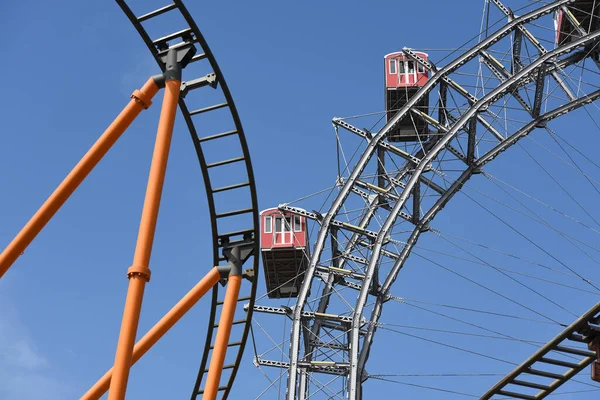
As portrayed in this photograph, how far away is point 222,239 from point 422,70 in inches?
684

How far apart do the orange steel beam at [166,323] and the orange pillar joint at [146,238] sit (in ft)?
6.53

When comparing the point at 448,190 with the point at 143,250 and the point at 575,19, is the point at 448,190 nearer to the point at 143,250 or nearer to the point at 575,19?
the point at 575,19

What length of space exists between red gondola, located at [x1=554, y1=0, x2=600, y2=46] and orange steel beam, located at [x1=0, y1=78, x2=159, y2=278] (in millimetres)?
17960

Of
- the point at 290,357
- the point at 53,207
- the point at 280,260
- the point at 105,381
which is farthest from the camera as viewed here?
the point at 280,260

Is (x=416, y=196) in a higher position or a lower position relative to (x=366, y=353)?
higher

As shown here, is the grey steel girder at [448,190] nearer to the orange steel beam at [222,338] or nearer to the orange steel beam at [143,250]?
the orange steel beam at [222,338]

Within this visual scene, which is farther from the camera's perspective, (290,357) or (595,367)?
(290,357)

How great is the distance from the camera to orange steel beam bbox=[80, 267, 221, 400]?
551 inches

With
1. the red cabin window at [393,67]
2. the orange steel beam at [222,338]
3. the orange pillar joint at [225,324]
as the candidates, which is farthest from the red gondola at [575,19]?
the orange steel beam at [222,338]

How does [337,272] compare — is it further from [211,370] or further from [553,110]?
[211,370]

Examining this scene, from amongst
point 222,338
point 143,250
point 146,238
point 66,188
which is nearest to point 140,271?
point 143,250

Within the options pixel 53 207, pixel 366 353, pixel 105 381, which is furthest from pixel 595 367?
pixel 366 353

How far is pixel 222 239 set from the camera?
15.5 metres

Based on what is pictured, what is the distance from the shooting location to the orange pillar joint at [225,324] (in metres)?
13.7
